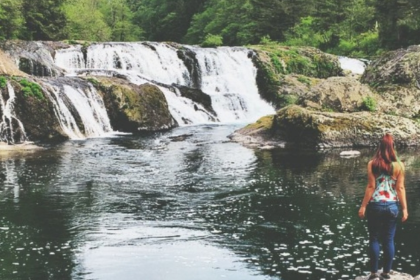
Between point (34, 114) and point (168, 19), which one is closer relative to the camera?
point (34, 114)

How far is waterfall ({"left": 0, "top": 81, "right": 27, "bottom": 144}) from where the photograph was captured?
24422mm

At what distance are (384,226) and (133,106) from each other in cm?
2296

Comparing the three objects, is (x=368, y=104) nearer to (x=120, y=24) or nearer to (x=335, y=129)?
(x=335, y=129)

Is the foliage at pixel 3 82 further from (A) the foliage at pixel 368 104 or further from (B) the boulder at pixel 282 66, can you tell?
A: (B) the boulder at pixel 282 66

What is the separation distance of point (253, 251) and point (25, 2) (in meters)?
41.2

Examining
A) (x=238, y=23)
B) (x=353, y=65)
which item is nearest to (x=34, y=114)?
(x=353, y=65)

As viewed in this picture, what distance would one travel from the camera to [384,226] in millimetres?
7777

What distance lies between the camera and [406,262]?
9438 mm

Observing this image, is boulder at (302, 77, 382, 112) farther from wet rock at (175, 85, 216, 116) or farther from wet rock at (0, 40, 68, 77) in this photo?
wet rock at (0, 40, 68, 77)

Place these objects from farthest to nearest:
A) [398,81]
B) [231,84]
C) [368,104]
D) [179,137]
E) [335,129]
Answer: [231,84] → [398,81] → [179,137] → [368,104] → [335,129]

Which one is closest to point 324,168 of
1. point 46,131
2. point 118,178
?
point 118,178

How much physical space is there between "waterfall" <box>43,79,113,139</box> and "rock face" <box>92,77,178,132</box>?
0.49 metres

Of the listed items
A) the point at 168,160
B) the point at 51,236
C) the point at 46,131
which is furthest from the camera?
the point at 46,131

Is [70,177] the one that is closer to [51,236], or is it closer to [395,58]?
[51,236]
